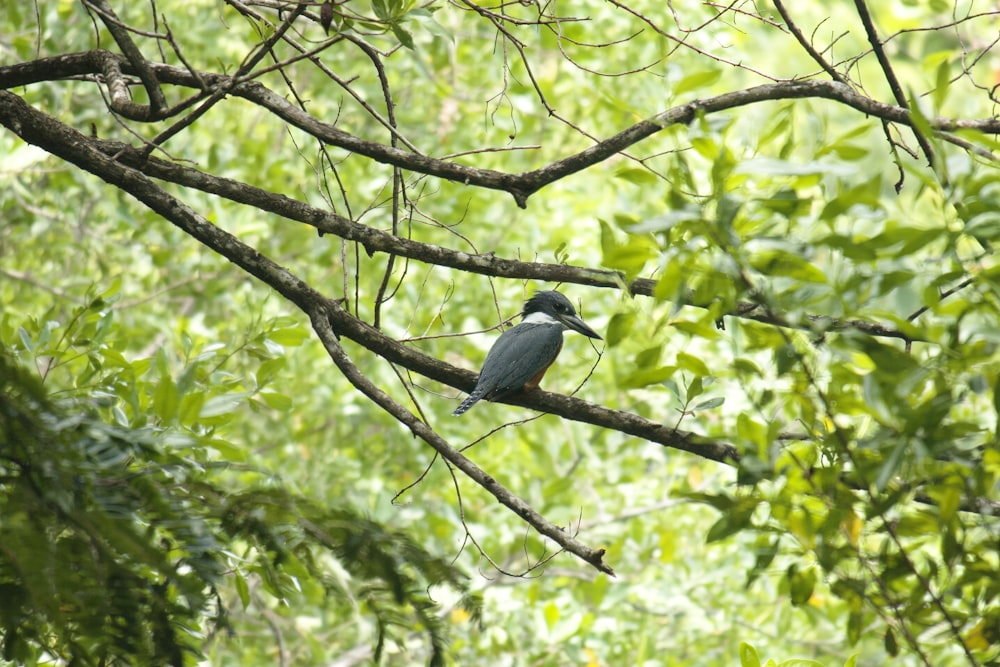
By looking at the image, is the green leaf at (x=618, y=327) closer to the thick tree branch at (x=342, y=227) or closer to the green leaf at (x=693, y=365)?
the green leaf at (x=693, y=365)

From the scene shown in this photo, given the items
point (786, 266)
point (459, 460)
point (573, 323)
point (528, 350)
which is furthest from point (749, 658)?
point (573, 323)

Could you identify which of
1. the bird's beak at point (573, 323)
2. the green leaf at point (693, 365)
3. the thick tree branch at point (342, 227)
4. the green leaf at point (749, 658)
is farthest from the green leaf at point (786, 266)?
the bird's beak at point (573, 323)

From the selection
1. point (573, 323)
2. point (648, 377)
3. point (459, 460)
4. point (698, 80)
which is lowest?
point (648, 377)

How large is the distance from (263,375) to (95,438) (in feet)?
6.46

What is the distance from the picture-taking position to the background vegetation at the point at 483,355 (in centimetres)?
149

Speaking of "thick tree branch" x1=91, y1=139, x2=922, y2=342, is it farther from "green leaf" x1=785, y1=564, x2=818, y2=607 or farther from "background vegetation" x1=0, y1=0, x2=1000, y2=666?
"green leaf" x1=785, y1=564, x2=818, y2=607

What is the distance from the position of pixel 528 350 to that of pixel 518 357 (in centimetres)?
14

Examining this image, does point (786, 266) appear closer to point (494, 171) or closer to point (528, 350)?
point (494, 171)

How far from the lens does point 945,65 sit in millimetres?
1524

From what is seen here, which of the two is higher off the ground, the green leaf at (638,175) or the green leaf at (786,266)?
the green leaf at (638,175)

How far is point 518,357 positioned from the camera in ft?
14.8

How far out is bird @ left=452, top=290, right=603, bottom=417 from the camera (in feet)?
13.6

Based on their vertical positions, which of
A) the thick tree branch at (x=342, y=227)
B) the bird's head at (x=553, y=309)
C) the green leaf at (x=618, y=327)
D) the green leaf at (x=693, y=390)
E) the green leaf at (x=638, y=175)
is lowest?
the green leaf at (x=618, y=327)

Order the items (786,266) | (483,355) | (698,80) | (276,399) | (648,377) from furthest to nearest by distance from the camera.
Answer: (483,355) < (276,399) < (698,80) < (648,377) < (786,266)
